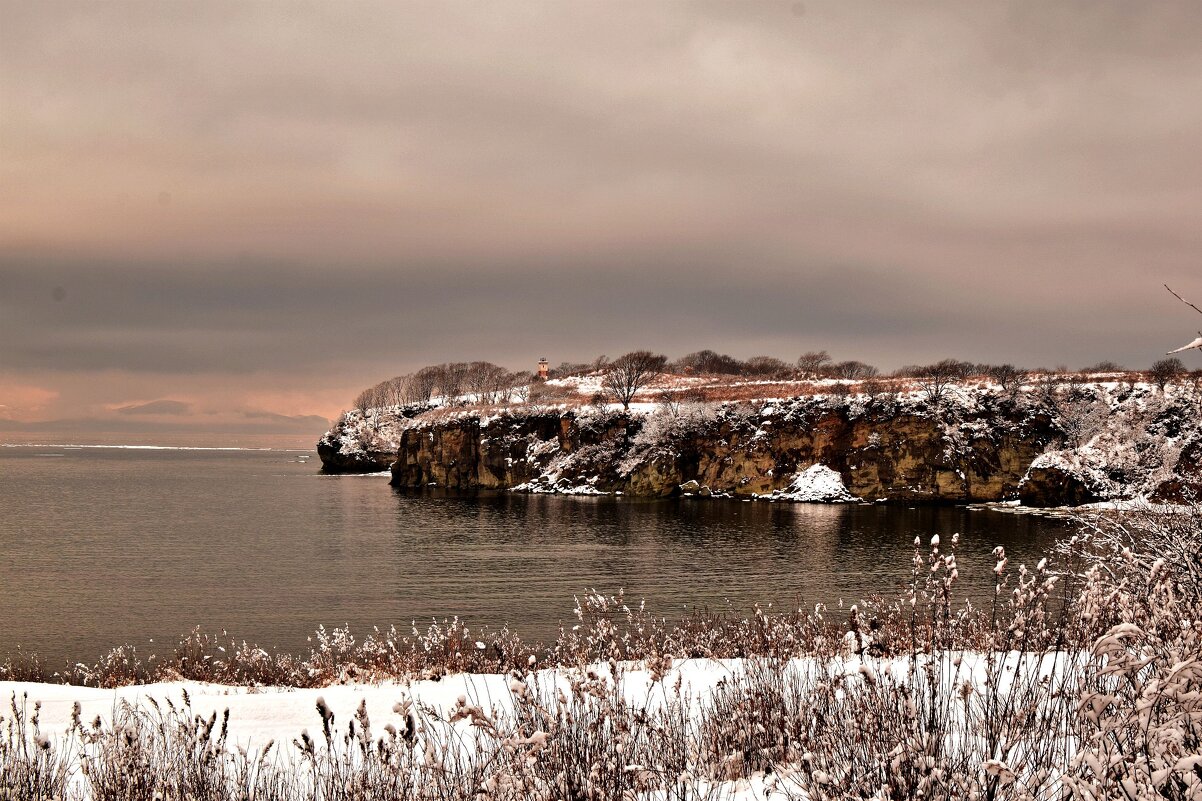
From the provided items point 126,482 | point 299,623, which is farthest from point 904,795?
point 126,482

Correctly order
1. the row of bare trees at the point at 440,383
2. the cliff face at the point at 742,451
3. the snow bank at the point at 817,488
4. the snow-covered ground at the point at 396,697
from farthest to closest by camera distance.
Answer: the row of bare trees at the point at 440,383
the snow bank at the point at 817,488
the cliff face at the point at 742,451
the snow-covered ground at the point at 396,697

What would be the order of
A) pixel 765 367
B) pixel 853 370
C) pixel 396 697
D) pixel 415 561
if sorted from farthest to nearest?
1. pixel 765 367
2. pixel 853 370
3. pixel 415 561
4. pixel 396 697

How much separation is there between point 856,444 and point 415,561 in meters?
46.7

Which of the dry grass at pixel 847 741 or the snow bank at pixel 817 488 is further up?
the dry grass at pixel 847 741

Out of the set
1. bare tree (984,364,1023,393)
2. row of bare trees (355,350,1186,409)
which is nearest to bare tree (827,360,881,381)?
row of bare trees (355,350,1186,409)

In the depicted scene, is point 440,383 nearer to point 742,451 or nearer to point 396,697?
point 742,451

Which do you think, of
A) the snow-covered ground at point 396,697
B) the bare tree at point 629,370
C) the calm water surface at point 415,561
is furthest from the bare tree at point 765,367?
the snow-covered ground at point 396,697

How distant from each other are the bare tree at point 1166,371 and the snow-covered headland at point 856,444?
3.57 ft

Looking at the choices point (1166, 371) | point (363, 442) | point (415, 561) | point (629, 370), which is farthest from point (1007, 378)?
point (363, 442)

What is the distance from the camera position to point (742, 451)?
73.6 meters

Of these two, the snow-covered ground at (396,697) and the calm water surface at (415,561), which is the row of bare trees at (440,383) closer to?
the calm water surface at (415,561)

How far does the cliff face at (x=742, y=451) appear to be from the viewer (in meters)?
66.2

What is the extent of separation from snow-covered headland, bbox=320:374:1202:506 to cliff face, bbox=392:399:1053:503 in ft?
0.40

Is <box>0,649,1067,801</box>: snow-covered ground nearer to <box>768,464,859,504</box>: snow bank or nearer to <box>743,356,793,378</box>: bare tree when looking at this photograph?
<box>768,464,859,504</box>: snow bank
